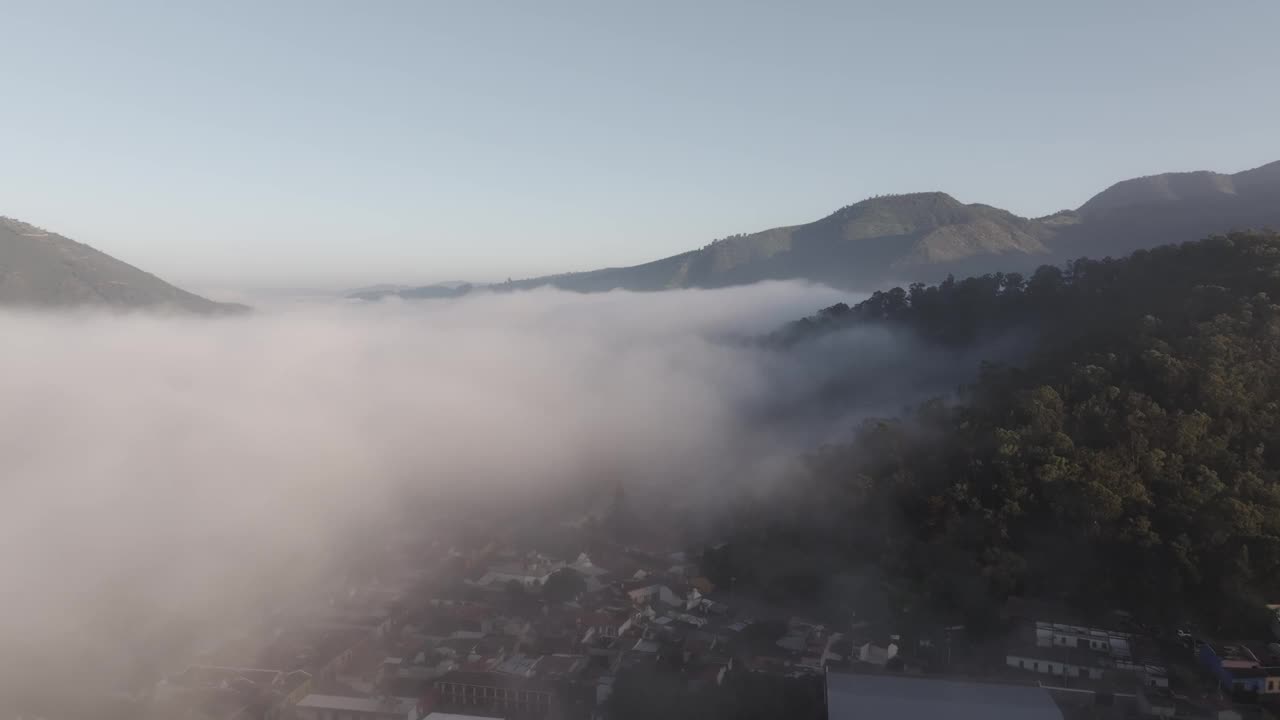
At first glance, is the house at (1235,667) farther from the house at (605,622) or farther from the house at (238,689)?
the house at (238,689)

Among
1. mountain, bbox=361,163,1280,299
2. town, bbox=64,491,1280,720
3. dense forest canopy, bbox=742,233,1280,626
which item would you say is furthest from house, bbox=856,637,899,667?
mountain, bbox=361,163,1280,299

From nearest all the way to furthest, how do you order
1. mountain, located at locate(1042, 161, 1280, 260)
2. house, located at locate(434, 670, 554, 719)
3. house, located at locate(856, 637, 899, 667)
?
house, located at locate(434, 670, 554, 719), house, located at locate(856, 637, 899, 667), mountain, located at locate(1042, 161, 1280, 260)

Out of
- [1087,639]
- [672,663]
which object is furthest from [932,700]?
[672,663]

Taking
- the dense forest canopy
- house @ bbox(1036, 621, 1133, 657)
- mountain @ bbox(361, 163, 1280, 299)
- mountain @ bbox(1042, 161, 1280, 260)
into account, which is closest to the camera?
house @ bbox(1036, 621, 1133, 657)

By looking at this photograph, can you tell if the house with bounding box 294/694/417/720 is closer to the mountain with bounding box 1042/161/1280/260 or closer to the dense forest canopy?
the dense forest canopy

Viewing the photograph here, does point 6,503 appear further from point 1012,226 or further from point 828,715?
point 1012,226

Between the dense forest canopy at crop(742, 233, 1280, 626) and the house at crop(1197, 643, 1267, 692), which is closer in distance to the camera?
the house at crop(1197, 643, 1267, 692)

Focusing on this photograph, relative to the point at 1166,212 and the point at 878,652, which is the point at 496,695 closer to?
the point at 878,652

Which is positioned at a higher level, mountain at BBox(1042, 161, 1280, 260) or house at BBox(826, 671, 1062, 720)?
mountain at BBox(1042, 161, 1280, 260)

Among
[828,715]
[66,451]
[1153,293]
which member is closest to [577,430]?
[66,451]
